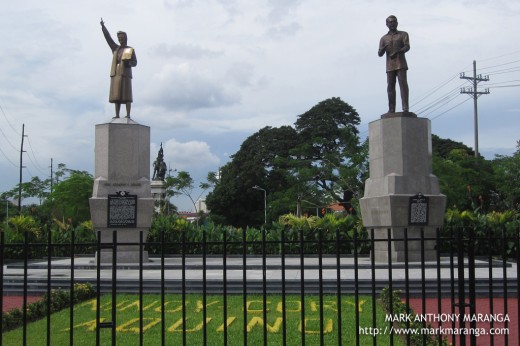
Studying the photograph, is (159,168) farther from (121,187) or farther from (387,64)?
(387,64)

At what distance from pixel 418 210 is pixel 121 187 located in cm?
824

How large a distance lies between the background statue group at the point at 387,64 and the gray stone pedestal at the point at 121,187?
80 cm

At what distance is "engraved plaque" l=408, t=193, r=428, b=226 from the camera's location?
1577cm

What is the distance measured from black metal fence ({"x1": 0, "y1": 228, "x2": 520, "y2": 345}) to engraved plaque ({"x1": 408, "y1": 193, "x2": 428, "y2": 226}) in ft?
3.62

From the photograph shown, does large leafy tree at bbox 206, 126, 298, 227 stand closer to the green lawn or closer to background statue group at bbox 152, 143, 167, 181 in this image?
background statue group at bbox 152, 143, 167, 181

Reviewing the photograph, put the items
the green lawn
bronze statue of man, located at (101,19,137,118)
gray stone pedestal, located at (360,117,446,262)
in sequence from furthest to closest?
bronze statue of man, located at (101,19,137,118) → gray stone pedestal, located at (360,117,446,262) → the green lawn

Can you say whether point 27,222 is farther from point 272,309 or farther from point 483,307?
point 483,307

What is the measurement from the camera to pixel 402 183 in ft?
52.5

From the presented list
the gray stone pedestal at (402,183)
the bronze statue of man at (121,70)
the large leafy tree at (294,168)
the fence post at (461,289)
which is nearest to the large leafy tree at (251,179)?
the large leafy tree at (294,168)

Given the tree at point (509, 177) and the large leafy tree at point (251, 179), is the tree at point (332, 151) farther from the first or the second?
the tree at point (509, 177)

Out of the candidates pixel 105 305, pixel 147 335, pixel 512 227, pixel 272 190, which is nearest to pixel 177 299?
pixel 105 305

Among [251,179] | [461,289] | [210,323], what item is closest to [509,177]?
[251,179]

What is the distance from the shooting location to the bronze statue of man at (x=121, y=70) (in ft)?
57.1

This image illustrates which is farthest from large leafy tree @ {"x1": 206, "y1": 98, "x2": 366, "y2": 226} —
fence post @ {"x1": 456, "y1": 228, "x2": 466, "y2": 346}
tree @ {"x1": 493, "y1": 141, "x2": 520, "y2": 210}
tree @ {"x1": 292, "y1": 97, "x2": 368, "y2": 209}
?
fence post @ {"x1": 456, "y1": 228, "x2": 466, "y2": 346}
